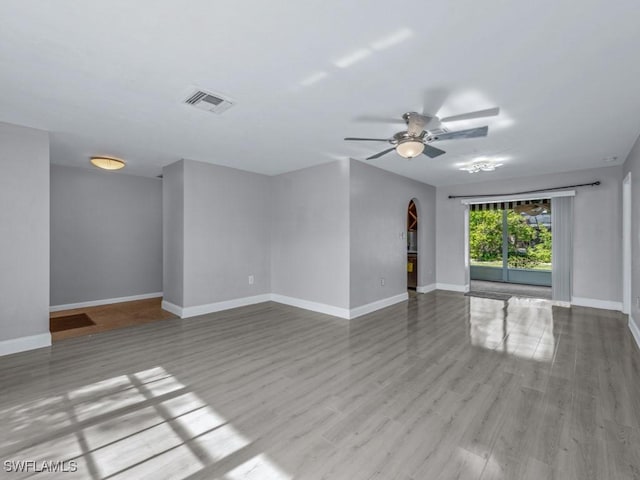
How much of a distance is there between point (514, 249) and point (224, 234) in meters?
8.12

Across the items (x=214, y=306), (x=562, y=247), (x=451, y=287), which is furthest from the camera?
(x=451, y=287)

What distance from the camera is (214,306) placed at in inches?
199

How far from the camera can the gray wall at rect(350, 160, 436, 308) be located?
15.7 feet

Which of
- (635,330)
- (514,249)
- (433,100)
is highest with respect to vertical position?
(433,100)

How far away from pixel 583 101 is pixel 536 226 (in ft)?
23.2

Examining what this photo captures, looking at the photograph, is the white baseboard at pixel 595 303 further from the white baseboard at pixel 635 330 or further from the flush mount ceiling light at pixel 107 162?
the flush mount ceiling light at pixel 107 162

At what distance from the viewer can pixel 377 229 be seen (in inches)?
207

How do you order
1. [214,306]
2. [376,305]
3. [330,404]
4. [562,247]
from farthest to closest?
[562,247] < [376,305] < [214,306] < [330,404]

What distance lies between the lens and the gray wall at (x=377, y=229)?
4.79 m

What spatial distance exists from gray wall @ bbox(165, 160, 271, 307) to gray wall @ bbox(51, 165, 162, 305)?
1385mm

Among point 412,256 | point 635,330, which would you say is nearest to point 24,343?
point 412,256

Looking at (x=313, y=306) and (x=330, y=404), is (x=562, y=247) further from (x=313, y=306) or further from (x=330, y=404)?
(x=330, y=404)

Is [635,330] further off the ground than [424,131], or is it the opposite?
[424,131]

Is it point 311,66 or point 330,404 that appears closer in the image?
point 311,66
